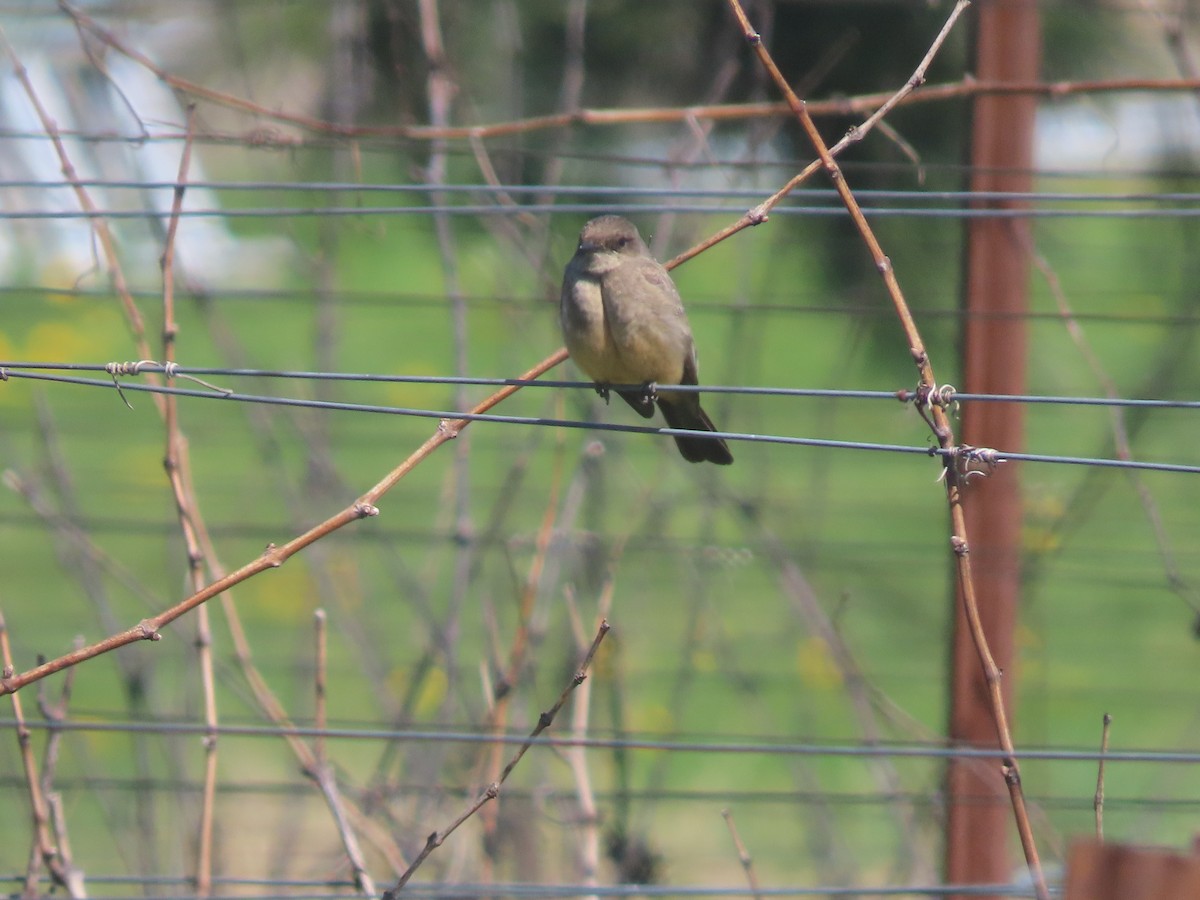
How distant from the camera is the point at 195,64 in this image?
649cm

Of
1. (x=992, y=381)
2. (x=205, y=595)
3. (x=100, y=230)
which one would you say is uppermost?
(x=100, y=230)

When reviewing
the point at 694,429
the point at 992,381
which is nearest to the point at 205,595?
the point at 694,429

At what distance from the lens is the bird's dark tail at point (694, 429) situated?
357 centimetres

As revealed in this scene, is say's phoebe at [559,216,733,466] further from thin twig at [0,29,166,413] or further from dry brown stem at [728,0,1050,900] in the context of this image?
dry brown stem at [728,0,1050,900]

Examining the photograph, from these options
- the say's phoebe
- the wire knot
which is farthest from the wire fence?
the say's phoebe

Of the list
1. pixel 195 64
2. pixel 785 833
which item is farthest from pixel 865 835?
pixel 195 64

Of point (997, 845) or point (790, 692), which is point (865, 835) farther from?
point (997, 845)

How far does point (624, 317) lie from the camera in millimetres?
3461

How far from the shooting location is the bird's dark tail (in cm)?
357

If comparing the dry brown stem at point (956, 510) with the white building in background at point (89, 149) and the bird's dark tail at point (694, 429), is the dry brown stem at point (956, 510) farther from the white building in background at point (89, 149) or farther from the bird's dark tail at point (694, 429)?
the white building in background at point (89, 149)

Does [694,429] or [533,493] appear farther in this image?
[533,493]

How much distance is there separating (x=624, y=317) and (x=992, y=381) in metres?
0.94

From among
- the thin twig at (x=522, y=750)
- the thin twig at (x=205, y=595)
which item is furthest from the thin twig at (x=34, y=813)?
the thin twig at (x=522, y=750)

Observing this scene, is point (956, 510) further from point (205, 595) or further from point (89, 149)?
point (89, 149)
